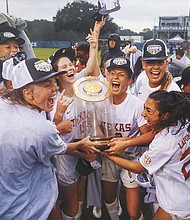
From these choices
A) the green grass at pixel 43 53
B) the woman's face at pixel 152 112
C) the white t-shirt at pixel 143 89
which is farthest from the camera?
the green grass at pixel 43 53

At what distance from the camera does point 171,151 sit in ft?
7.79

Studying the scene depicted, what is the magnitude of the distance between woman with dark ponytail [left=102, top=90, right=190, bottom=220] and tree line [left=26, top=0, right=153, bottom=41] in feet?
189

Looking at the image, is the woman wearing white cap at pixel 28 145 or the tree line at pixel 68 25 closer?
the woman wearing white cap at pixel 28 145

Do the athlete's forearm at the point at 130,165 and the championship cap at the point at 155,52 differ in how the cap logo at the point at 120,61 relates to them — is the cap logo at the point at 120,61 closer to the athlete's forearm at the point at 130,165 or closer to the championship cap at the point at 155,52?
Answer: the championship cap at the point at 155,52

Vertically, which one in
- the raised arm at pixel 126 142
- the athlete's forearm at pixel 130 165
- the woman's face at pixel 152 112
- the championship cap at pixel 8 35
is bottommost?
the athlete's forearm at pixel 130 165

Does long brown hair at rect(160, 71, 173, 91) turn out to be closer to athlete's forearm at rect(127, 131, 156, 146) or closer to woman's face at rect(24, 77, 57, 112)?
athlete's forearm at rect(127, 131, 156, 146)

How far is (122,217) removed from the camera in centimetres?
394

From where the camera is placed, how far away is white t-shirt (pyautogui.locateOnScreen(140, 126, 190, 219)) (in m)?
2.39

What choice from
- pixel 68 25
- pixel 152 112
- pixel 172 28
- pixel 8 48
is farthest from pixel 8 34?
pixel 172 28

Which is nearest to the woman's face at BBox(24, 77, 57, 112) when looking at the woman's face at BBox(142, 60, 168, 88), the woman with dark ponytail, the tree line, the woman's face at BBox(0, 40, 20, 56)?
the woman with dark ponytail

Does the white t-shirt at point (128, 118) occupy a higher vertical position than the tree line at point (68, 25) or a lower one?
lower

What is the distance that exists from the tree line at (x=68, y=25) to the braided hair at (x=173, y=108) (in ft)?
189

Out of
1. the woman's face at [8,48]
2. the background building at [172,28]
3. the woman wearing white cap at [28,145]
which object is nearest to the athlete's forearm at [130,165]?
the woman wearing white cap at [28,145]

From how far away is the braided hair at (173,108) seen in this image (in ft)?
7.98
